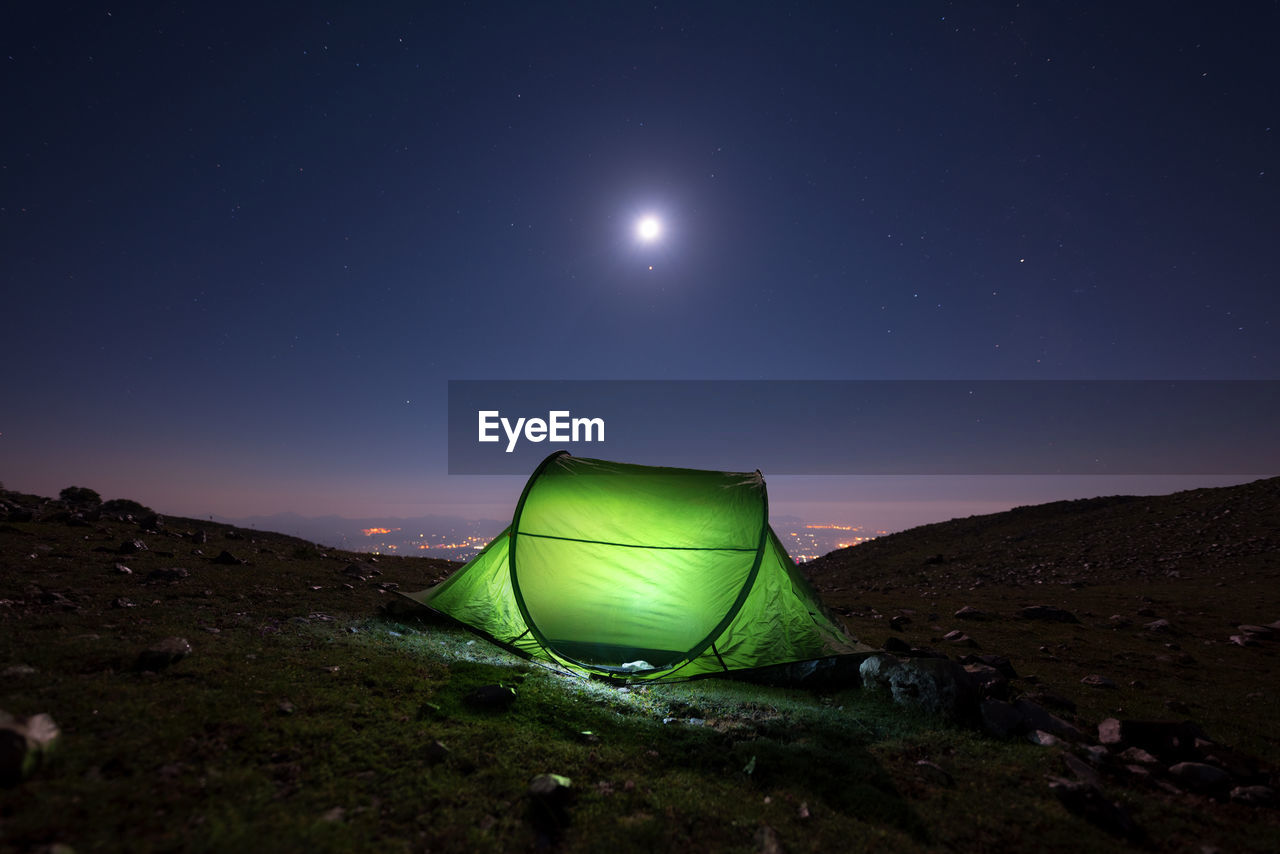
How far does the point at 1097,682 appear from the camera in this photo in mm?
7977

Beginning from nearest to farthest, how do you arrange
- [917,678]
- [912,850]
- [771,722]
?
[912,850] < [771,722] < [917,678]

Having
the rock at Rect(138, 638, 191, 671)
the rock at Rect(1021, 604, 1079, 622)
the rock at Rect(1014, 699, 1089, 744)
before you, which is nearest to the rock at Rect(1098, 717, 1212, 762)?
the rock at Rect(1014, 699, 1089, 744)

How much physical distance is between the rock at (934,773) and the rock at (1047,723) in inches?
69.5

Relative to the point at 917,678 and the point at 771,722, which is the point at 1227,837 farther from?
the point at 771,722

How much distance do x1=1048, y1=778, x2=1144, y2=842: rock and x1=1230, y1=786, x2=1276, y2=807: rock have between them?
1328mm

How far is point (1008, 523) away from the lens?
34.4 metres

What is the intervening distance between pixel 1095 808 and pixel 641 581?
19.7 feet

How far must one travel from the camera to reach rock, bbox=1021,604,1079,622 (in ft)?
42.3

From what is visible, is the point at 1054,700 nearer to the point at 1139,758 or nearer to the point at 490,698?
the point at 1139,758

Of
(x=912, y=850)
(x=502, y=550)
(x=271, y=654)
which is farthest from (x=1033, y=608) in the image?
(x=271, y=654)

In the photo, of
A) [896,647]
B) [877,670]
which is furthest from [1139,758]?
[896,647]

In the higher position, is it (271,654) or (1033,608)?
(271,654)

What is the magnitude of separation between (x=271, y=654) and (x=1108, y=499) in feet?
153

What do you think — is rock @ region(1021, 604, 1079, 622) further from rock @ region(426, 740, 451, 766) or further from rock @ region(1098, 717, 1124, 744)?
rock @ region(426, 740, 451, 766)
